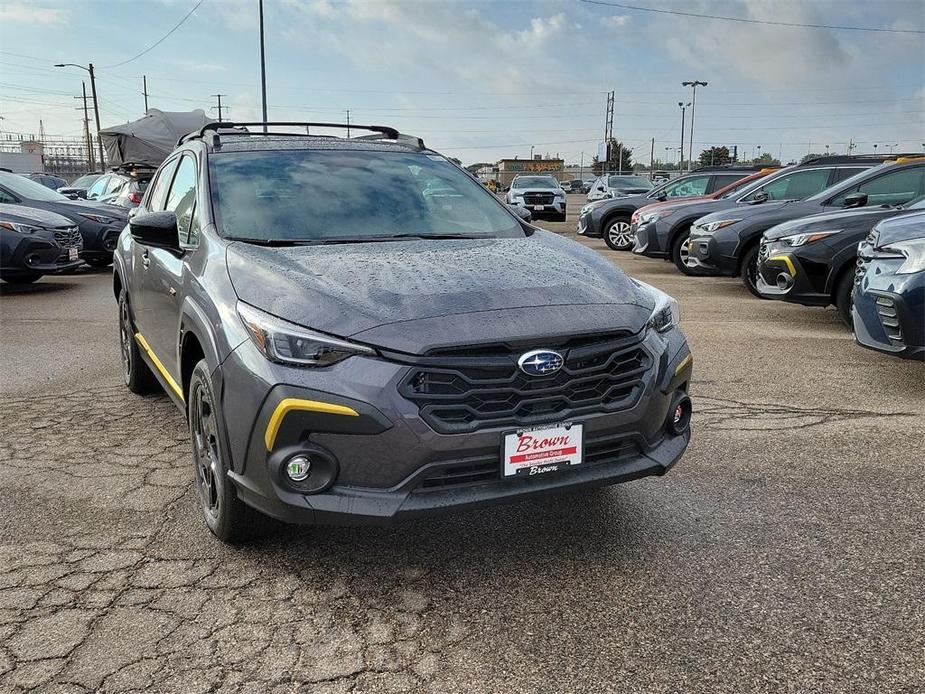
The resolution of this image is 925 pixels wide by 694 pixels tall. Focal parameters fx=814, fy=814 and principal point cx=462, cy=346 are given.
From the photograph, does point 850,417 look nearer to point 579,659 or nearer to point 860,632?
point 860,632

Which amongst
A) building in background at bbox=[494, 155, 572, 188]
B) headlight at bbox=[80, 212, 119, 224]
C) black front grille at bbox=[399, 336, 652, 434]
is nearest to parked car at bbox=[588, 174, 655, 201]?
headlight at bbox=[80, 212, 119, 224]

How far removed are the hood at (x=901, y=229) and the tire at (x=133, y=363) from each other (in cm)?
486

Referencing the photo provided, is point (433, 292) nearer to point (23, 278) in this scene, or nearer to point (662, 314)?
point (662, 314)

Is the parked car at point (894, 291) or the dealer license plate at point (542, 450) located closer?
the dealer license plate at point (542, 450)

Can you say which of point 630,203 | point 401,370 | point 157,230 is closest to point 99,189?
point 630,203

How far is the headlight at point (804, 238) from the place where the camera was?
7543 mm

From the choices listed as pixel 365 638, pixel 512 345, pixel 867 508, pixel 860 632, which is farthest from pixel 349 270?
pixel 867 508

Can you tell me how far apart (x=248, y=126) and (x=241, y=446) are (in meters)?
2.83

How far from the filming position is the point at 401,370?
2.59m

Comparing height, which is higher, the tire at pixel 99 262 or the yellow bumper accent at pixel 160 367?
the yellow bumper accent at pixel 160 367

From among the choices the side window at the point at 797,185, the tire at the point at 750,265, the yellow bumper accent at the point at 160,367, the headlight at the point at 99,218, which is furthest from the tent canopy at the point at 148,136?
the yellow bumper accent at the point at 160,367

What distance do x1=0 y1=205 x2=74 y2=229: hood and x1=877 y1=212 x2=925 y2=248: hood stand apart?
31.8ft

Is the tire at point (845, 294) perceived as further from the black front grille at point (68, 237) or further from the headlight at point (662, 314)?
the black front grille at point (68, 237)

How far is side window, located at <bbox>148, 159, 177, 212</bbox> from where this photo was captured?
15.8ft
